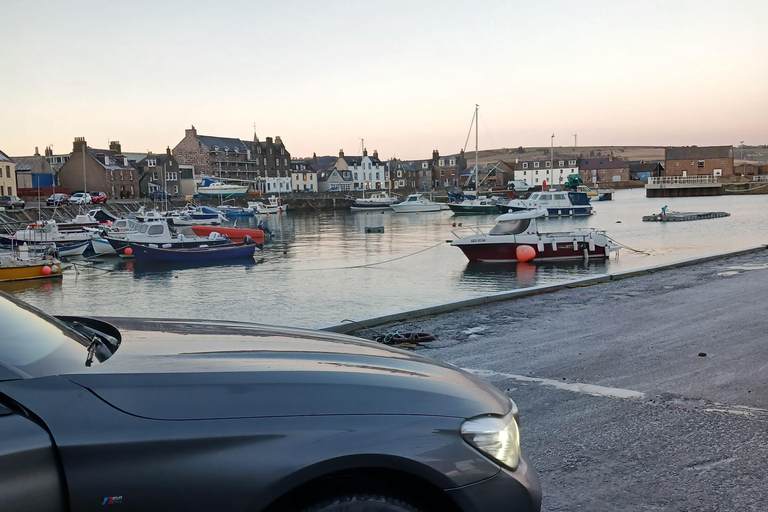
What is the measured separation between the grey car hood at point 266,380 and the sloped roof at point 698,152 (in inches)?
6385

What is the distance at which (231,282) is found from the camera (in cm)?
2705

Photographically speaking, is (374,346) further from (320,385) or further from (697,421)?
(697,421)

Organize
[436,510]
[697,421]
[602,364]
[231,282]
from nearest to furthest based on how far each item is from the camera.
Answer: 1. [436,510]
2. [697,421]
3. [602,364]
4. [231,282]

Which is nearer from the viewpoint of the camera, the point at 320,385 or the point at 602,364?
the point at 320,385

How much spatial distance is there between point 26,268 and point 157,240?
7.70 meters

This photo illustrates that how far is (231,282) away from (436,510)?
25.6 m

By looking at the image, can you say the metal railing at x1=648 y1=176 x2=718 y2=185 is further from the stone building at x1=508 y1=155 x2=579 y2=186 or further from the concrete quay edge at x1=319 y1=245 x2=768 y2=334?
the concrete quay edge at x1=319 y1=245 x2=768 y2=334

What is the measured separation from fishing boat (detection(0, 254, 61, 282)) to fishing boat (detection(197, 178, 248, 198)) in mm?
72141

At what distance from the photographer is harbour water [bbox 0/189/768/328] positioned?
19891 mm

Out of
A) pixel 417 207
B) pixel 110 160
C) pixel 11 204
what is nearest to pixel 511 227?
pixel 11 204

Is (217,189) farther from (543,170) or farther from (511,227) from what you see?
(543,170)

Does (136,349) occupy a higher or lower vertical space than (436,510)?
higher

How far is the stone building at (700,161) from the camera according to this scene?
145 metres

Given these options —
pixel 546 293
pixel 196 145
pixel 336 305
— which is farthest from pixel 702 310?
pixel 196 145
